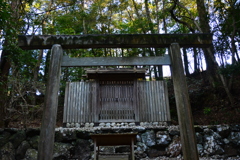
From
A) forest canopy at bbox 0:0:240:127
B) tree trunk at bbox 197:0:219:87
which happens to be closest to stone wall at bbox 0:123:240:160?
forest canopy at bbox 0:0:240:127

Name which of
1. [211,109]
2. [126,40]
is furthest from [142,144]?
[211,109]

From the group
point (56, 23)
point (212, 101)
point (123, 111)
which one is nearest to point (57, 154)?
point (123, 111)

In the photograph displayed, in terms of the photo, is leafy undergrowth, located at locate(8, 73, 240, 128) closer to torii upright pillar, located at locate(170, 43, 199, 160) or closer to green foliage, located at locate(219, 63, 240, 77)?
green foliage, located at locate(219, 63, 240, 77)

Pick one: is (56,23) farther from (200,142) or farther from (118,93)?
(200,142)

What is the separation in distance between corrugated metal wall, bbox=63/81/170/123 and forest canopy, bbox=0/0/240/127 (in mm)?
1517

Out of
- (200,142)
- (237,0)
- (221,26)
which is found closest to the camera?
(200,142)

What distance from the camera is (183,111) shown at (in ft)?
12.8

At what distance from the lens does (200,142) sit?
6523 millimetres

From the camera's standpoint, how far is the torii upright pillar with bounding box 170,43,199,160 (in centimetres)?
371

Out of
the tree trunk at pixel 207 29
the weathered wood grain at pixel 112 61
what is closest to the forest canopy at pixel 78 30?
the tree trunk at pixel 207 29

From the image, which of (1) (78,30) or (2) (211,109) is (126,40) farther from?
(1) (78,30)

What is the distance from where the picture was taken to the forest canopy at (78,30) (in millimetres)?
6672

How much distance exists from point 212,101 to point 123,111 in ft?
16.7

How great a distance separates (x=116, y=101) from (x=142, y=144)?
10.7 ft
